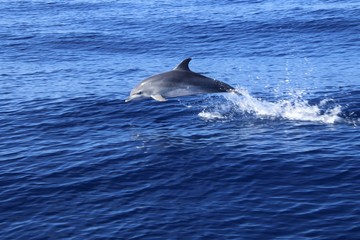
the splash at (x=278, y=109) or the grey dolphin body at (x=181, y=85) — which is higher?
the grey dolphin body at (x=181, y=85)

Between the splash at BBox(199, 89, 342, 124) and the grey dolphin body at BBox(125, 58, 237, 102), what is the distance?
2.05 metres

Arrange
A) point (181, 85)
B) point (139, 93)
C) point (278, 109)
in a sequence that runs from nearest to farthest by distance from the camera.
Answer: point (181, 85)
point (139, 93)
point (278, 109)

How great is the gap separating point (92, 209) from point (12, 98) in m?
20.9

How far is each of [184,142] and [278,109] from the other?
7304 millimetres

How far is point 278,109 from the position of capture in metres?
36.1

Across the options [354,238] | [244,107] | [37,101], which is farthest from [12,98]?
[354,238]

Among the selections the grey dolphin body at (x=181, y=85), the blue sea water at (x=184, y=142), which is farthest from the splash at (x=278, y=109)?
the grey dolphin body at (x=181, y=85)

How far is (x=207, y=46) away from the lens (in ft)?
205

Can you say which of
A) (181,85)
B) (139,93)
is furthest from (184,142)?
(139,93)

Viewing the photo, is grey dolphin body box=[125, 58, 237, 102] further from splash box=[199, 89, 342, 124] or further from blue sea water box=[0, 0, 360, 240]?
splash box=[199, 89, 342, 124]

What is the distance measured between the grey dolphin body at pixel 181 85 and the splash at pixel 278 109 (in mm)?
2054

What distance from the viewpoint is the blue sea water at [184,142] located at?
74.4 ft

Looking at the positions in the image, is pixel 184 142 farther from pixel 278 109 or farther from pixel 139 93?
pixel 278 109

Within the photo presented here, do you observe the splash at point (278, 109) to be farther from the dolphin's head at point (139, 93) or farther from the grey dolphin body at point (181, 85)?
the dolphin's head at point (139, 93)
